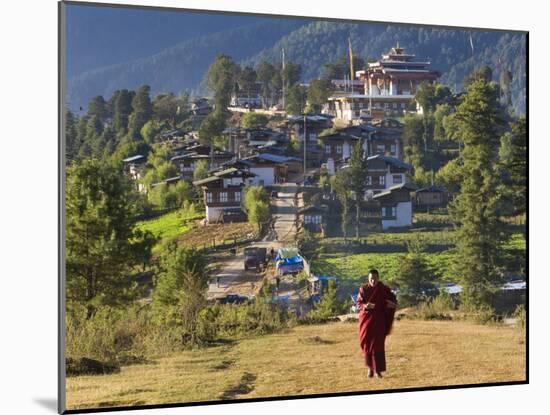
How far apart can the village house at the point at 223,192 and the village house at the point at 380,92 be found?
1013 millimetres

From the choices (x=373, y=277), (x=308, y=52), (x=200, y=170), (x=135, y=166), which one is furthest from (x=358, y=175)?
(x=135, y=166)

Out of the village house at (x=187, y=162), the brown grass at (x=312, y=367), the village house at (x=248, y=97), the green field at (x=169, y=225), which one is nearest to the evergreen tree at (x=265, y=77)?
the village house at (x=248, y=97)

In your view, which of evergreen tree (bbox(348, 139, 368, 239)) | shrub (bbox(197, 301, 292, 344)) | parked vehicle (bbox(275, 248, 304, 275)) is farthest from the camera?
evergreen tree (bbox(348, 139, 368, 239))

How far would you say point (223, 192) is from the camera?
378 inches

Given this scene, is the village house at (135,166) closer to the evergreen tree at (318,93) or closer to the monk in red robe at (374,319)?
the evergreen tree at (318,93)

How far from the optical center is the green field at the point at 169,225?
9.36 metres

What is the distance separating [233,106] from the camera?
959cm

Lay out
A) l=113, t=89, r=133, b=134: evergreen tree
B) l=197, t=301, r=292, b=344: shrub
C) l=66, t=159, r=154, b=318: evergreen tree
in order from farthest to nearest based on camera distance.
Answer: l=197, t=301, r=292, b=344: shrub < l=113, t=89, r=133, b=134: evergreen tree < l=66, t=159, r=154, b=318: evergreen tree

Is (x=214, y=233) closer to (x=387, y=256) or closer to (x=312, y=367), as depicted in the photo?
(x=312, y=367)

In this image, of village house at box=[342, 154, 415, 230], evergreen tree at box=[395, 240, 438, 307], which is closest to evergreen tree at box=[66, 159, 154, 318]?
village house at box=[342, 154, 415, 230]

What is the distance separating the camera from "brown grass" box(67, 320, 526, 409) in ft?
29.8

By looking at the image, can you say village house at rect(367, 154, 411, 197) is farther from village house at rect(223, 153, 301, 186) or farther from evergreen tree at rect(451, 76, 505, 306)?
village house at rect(223, 153, 301, 186)

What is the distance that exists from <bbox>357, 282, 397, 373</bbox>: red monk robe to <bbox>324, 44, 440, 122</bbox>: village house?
1533 millimetres

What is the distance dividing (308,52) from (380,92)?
817mm
